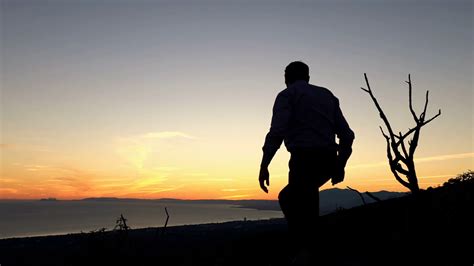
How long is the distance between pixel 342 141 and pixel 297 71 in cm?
125

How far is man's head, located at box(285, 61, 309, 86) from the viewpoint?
224 inches

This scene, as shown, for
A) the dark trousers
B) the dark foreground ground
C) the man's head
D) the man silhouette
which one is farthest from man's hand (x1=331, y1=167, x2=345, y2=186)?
the man's head

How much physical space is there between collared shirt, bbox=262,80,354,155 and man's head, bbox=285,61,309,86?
112mm

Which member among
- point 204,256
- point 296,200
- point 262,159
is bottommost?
point 204,256

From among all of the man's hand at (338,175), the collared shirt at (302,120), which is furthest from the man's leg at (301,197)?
the man's hand at (338,175)

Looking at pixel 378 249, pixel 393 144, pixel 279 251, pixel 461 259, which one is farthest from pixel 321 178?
pixel 393 144

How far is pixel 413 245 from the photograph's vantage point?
5.86 metres

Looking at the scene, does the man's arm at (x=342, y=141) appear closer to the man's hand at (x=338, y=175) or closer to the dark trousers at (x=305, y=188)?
the man's hand at (x=338, y=175)

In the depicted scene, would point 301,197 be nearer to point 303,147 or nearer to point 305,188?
point 305,188

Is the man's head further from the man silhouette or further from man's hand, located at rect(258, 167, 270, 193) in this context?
man's hand, located at rect(258, 167, 270, 193)

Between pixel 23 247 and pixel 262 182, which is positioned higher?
pixel 262 182

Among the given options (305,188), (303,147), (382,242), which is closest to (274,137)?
(303,147)

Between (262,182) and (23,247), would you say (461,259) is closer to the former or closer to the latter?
(262,182)

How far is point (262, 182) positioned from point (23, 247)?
10690cm
